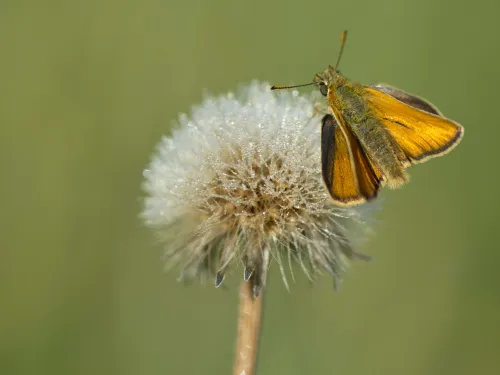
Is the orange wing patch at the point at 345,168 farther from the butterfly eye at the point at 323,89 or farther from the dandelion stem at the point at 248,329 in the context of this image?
the dandelion stem at the point at 248,329

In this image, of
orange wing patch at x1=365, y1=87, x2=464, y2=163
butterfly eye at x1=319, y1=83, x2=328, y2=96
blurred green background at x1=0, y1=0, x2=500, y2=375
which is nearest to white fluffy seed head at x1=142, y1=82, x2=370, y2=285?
butterfly eye at x1=319, y1=83, x2=328, y2=96

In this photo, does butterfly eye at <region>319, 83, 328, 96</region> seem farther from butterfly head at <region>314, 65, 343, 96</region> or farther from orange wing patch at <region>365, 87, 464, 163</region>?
orange wing patch at <region>365, 87, 464, 163</region>

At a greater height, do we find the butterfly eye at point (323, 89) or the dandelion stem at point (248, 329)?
the butterfly eye at point (323, 89)

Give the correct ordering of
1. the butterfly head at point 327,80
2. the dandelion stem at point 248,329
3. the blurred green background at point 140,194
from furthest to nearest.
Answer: the blurred green background at point 140,194 → the butterfly head at point 327,80 → the dandelion stem at point 248,329

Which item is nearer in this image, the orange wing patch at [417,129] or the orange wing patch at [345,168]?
the orange wing patch at [345,168]

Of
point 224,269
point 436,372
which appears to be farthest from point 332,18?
point 224,269

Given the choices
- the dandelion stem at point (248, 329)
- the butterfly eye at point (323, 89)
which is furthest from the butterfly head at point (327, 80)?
the dandelion stem at point (248, 329)

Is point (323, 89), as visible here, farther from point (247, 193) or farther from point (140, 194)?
point (140, 194)

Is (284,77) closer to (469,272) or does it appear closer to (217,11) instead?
(217,11)

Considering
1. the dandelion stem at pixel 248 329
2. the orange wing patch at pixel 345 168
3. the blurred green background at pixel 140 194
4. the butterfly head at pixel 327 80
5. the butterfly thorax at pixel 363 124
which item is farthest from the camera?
the blurred green background at pixel 140 194

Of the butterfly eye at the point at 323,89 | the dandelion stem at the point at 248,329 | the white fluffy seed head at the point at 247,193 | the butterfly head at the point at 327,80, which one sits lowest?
the dandelion stem at the point at 248,329

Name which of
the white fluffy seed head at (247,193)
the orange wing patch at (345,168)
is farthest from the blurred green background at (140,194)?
the orange wing patch at (345,168)
